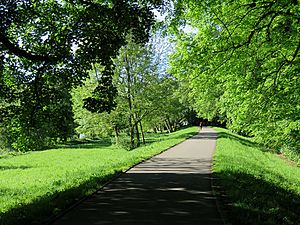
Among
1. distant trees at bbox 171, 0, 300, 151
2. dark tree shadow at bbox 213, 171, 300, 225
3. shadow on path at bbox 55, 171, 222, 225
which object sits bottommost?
dark tree shadow at bbox 213, 171, 300, 225

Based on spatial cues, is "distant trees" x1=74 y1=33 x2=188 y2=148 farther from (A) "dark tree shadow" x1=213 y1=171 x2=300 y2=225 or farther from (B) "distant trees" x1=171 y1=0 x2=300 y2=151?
(A) "dark tree shadow" x1=213 y1=171 x2=300 y2=225

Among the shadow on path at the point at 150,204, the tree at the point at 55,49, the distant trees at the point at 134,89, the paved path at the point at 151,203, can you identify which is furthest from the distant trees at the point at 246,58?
the distant trees at the point at 134,89

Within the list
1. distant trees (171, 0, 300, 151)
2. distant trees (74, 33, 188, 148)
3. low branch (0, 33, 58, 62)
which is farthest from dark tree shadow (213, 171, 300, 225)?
distant trees (74, 33, 188, 148)

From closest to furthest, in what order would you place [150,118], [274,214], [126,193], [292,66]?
[274,214]
[126,193]
[292,66]
[150,118]

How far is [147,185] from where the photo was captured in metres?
10.5

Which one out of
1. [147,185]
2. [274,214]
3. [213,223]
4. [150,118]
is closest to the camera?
[213,223]

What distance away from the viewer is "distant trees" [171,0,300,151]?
1212 cm

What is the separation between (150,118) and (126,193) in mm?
26540

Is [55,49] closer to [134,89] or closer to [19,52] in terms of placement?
[19,52]

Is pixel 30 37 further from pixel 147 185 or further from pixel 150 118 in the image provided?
pixel 150 118

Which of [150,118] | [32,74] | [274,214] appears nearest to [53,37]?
[32,74]

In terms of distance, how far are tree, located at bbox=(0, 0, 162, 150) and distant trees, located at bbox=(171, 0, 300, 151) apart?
2473 millimetres

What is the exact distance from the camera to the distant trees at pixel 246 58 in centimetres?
1212

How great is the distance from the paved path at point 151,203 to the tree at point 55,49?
9.58ft
